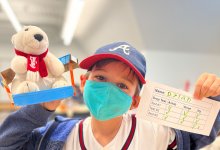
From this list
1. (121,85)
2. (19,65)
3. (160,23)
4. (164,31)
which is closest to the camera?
(19,65)

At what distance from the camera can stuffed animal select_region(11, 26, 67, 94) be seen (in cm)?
82

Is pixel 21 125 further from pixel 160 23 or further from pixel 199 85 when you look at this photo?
pixel 160 23

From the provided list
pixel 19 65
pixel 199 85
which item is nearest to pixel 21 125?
pixel 19 65

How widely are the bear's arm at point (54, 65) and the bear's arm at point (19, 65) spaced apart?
68 mm

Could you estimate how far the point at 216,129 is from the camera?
0.97 m

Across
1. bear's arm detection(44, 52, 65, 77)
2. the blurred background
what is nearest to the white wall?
the blurred background

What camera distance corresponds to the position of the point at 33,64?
84cm

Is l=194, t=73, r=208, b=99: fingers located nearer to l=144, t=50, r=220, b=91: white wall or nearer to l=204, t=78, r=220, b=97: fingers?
l=204, t=78, r=220, b=97: fingers

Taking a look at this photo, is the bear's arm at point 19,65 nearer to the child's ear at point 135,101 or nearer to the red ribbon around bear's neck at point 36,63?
the red ribbon around bear's neck at point 36,63

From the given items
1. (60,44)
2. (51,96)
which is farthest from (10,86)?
(60,44)

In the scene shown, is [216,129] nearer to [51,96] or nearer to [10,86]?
[51,96]

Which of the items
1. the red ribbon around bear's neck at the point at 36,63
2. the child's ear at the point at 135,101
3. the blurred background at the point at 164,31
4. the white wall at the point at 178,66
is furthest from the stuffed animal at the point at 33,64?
the white wall at the point at 178,66

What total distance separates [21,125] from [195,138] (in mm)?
555

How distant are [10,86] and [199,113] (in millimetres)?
572
